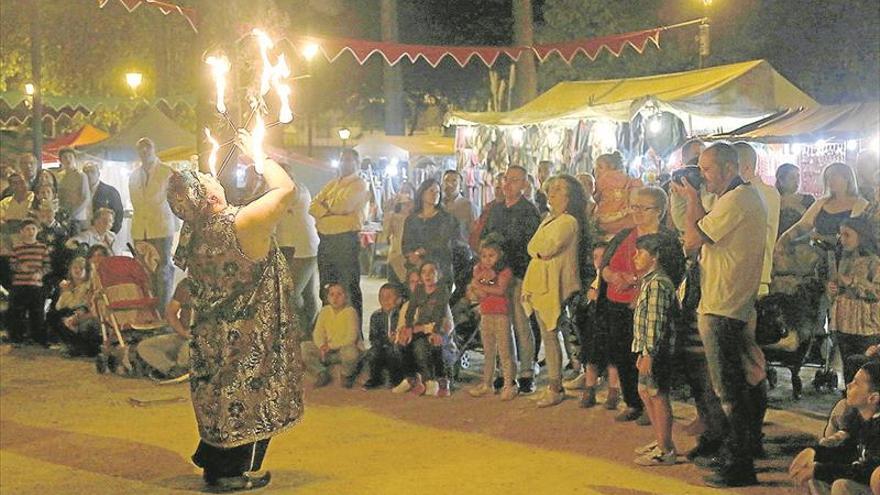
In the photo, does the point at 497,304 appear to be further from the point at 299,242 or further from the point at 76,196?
the point at 76,196

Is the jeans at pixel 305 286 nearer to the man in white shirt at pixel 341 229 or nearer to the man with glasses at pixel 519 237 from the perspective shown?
the man in white shirt at pixel 341 229

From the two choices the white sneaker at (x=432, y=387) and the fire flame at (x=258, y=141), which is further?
the white sneaker at (x=432, y=387)

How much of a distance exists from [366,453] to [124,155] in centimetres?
1614

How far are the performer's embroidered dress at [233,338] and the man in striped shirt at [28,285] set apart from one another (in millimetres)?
6564

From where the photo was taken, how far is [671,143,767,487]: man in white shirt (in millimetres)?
6293

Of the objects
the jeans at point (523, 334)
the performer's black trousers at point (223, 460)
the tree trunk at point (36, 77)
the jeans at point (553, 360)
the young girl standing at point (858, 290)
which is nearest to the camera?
the performer's black trousers at point (223, 460)

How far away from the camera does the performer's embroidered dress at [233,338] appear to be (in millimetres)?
6180

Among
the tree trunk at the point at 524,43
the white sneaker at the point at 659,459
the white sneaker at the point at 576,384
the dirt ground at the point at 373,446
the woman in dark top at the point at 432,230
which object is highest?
the tree trunk at the point at 524,43

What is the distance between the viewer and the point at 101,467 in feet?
23.1

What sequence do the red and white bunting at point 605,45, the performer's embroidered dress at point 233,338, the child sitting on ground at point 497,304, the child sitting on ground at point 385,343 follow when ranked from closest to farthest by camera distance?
the performer's embroidered dress at point 233,338, the child sitting on ground at point 497,304, the child sitting on ground at point 385,343, the red and white bunting at point 605,45

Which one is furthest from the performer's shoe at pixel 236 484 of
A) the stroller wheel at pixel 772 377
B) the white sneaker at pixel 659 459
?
the stroller wheel at pixel 772 377

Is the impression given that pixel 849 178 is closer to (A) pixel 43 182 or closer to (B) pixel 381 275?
(A) pixel 43 182

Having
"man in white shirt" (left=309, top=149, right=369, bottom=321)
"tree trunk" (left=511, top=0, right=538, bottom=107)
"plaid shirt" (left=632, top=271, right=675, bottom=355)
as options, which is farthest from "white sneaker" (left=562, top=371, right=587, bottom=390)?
"tree trunk" (left=511, top=0, right=538, bottom=107)

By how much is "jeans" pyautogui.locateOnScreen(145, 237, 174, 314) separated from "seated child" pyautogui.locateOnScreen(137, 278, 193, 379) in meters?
1.51
